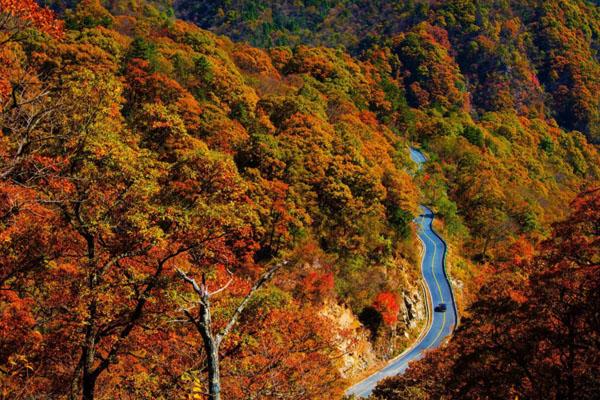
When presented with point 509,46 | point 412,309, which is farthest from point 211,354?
point 509,46

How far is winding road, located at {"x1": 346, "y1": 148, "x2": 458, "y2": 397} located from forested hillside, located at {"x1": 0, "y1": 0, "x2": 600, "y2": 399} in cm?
124

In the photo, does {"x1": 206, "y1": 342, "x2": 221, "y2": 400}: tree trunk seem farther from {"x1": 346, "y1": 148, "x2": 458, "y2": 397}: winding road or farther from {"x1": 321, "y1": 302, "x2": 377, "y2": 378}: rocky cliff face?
{"x1": 346, "y1": 148, "x2": 458, "y2": 397}: winding road

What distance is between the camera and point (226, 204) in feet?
61.1

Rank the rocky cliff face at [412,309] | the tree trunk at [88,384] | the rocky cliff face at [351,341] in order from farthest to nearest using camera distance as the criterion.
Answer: the rocky cliff face at [412,309]
the rocky cliff face at [351,341]
the tree trunk at [88,384]

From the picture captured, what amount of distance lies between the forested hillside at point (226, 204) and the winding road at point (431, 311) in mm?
1241

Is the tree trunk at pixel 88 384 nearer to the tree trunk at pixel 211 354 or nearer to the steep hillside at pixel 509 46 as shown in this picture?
the tree trunk at pixel 211 354

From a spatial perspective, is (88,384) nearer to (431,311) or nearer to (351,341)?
(351,341)

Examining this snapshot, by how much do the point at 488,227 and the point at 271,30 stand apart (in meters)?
109

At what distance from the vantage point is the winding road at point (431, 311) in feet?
104

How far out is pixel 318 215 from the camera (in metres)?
34.8

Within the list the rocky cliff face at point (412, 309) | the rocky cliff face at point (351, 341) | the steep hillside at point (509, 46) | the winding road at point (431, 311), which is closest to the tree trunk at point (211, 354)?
the rocky cliff face at point (351, 341)

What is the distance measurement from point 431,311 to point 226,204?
26.6 m

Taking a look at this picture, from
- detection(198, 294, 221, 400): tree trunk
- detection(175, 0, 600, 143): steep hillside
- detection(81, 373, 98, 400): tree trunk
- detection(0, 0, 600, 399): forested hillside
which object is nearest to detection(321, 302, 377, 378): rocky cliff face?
detection(0, 0, 600, 399): forested hillside

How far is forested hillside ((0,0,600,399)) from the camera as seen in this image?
12.3 m
